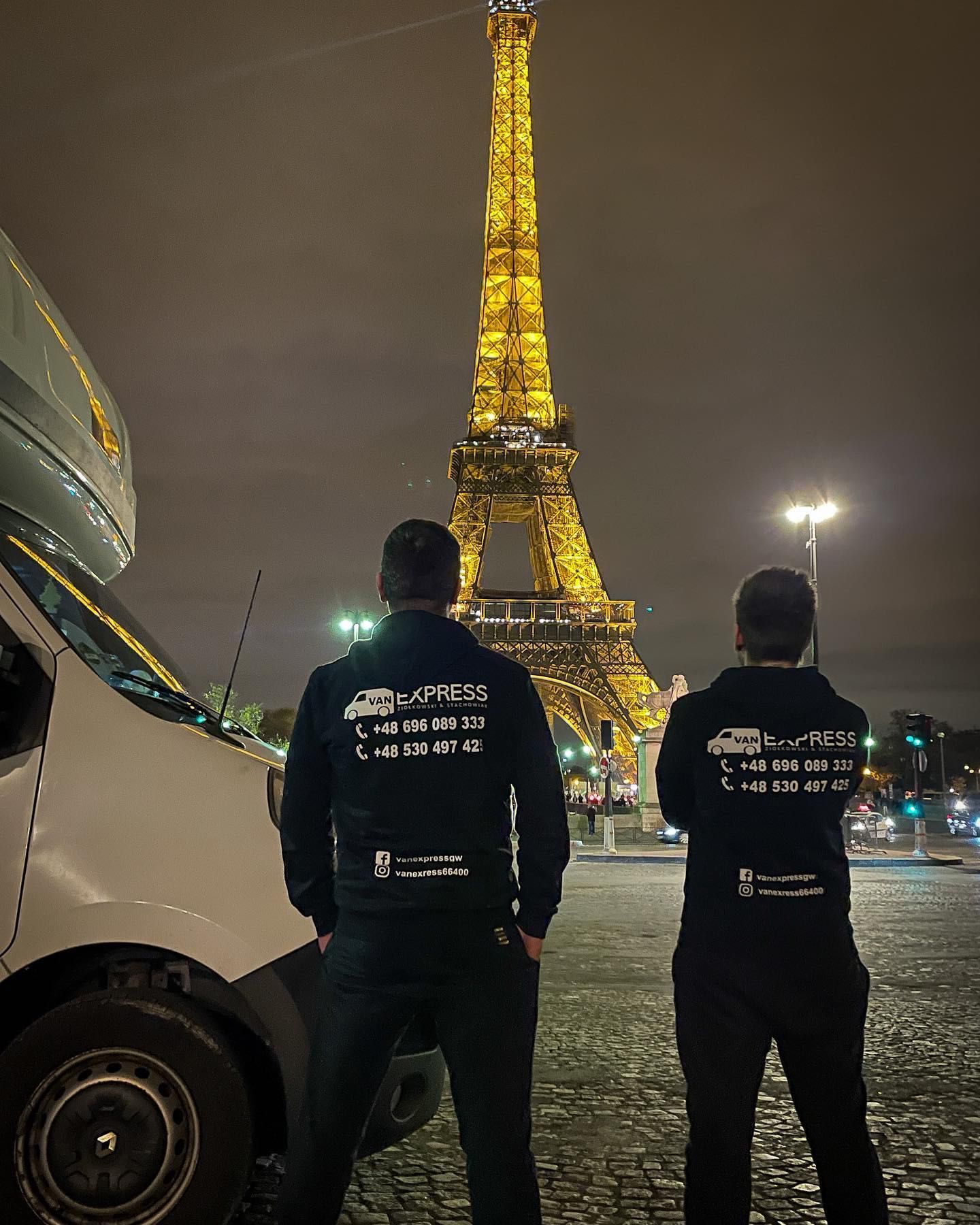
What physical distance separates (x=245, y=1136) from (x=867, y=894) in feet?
41.3

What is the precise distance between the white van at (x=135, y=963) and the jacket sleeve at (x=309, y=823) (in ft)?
1.16

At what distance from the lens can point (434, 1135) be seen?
4.20 m

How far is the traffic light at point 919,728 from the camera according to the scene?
23812mm

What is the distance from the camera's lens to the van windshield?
3.18 metres

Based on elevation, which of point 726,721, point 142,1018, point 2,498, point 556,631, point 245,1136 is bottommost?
point 245,1136

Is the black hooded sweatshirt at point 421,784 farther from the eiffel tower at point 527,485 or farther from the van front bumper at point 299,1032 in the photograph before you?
the eiffel tower at point 527,485

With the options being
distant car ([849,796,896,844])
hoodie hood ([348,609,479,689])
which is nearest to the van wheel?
hoodie hood ([348,609,479,689])

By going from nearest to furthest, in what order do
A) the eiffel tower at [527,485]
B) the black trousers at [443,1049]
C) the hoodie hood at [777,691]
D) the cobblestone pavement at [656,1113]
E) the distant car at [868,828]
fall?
the black trousers at [443,1049], the hoodie hood at [777,691], the cobblestone pavement at [656,1113], the distant car at [868,828], the eiffel tower at [527,485]

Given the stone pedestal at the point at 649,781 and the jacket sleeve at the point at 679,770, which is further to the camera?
the stone pedestal at the point at 649,781

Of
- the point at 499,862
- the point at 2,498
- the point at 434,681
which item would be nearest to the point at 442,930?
the point at 499,862

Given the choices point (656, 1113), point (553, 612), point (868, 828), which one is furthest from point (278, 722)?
point (656, 1113)

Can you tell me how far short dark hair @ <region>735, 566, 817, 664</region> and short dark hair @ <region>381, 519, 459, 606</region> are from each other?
783 mm

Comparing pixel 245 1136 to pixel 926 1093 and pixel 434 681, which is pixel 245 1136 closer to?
pixel 434 681

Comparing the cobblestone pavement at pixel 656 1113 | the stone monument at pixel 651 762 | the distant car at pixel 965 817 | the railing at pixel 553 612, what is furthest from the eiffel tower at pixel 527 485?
the cobblestone pavement at pixel 656 1113
